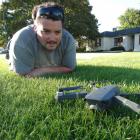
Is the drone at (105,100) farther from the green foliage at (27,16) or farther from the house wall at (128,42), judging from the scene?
the house wall at (128,42)

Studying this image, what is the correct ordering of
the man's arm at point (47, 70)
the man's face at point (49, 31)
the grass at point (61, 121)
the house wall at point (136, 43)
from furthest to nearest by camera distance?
the house wall at point (136, 43), the man's arm at point (47, 70), the man's face at point (49, 31), the grass at point (61, 121)

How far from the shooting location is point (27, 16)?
5569 centimetres

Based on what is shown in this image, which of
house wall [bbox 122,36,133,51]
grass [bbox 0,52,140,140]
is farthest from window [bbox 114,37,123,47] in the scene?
grass [bbox 0,52,140,140]

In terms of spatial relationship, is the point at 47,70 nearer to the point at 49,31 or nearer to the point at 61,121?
the point at 49,31

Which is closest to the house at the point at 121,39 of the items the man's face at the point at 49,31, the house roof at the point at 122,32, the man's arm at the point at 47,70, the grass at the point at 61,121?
the house roof at the point at 122,32

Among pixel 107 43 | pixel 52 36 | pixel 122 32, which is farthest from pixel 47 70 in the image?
pixel 107 43

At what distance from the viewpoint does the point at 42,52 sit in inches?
262

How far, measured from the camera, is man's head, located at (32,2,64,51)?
5906 millimetres

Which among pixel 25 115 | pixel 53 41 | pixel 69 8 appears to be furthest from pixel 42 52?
pixel 69 8

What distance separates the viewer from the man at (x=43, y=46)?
5.96 meters

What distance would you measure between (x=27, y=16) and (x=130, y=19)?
145ft

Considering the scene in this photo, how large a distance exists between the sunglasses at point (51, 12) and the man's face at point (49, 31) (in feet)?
0.24

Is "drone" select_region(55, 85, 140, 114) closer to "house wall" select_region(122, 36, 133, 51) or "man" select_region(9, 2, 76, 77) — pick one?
"man" select_region(9, 2, 76, 77)

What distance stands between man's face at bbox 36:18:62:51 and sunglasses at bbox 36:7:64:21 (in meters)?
0.07
